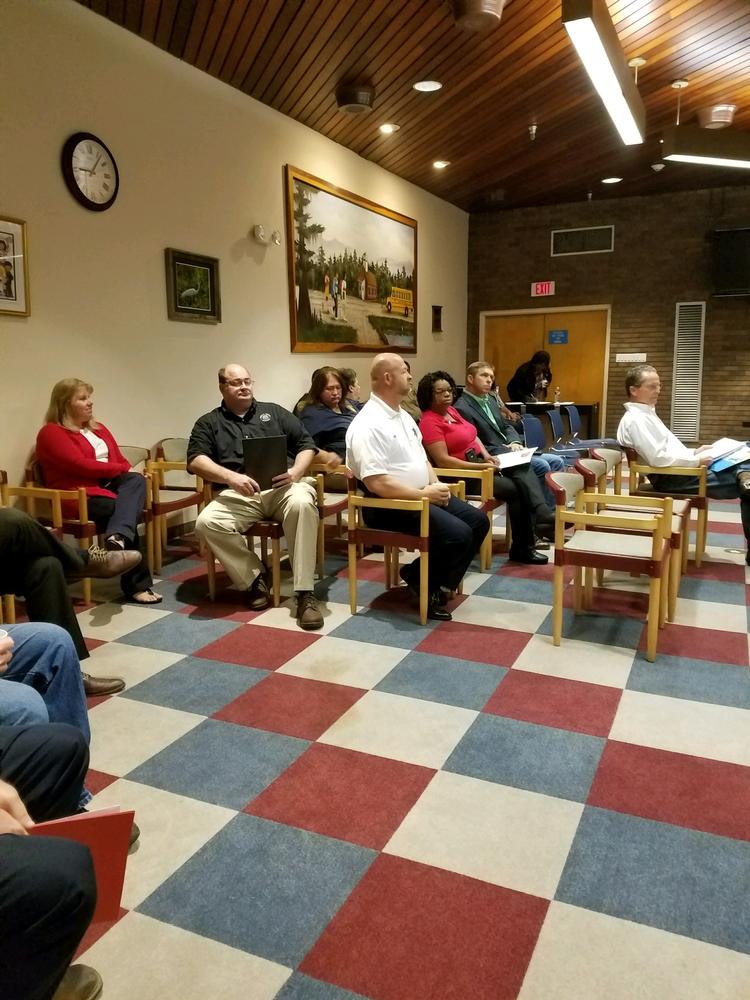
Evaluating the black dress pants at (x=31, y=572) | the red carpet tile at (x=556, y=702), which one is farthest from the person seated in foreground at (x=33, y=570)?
the red carpet tile at (x=556, y=702)

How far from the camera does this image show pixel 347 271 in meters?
6.98

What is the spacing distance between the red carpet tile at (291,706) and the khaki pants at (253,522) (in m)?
0.82

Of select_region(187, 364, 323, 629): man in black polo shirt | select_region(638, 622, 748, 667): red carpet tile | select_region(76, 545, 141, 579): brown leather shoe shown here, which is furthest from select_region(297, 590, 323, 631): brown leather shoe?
select_region(638, 622, 748, 667): red carpet tile

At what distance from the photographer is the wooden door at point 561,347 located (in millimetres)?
9680

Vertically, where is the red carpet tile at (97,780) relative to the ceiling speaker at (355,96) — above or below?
below

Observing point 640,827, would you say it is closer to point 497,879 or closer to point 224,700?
point 497,879

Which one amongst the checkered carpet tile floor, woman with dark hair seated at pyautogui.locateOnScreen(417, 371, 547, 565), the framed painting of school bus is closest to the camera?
the checkered carpet tile floor

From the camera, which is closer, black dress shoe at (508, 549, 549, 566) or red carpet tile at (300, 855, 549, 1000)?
red carpet tile at (300, 855, 549, 1000)

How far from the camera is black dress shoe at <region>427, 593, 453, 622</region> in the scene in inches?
135

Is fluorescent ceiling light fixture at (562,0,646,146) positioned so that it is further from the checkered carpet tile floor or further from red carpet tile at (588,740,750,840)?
red carpet tile at (588,740,750,840)

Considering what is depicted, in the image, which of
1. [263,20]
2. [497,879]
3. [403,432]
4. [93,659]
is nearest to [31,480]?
[93,659]

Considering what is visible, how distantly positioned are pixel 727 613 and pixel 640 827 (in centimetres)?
193

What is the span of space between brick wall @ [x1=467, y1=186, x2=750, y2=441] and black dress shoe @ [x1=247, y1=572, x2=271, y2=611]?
730 centimetres

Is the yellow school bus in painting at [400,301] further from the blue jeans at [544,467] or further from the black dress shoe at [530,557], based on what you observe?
the black dress shoe at [530,557]
